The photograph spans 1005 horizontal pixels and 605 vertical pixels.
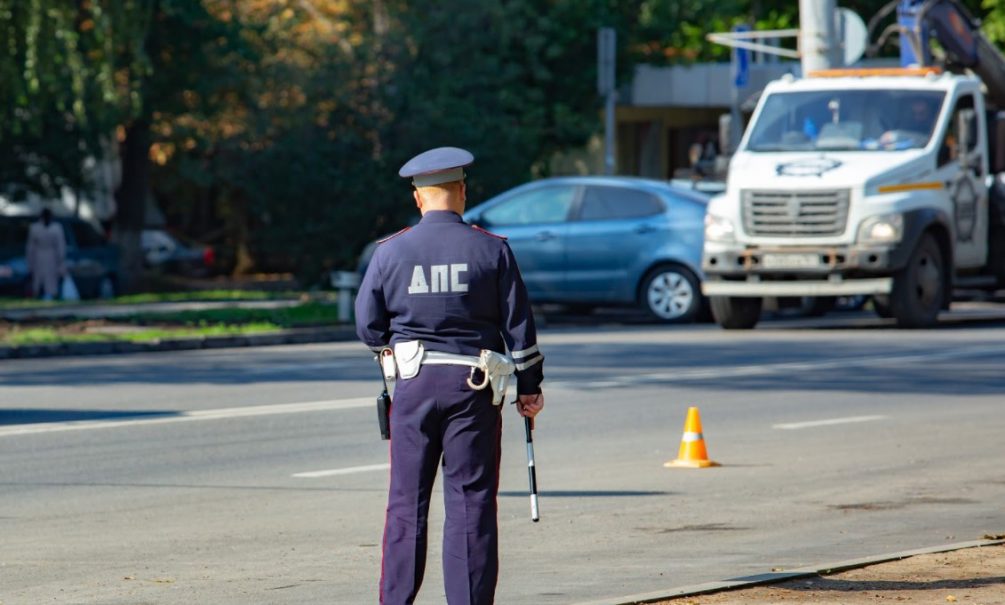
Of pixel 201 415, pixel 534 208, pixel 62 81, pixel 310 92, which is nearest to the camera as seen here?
pixel 201 415

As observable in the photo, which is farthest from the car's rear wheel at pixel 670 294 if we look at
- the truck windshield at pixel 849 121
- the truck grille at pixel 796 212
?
the truck grille at pixel 796 212

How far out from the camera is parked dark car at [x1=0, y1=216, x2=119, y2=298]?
3453cm

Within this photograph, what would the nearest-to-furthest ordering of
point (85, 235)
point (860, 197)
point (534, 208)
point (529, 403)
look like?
point (529, 403) < point (860, 197) < point (534, 208) < point (85, 235)

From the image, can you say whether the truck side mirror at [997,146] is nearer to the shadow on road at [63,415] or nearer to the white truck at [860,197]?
the white truck at [860,197]

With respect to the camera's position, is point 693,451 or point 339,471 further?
point 693,451

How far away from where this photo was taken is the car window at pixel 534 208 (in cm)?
2316

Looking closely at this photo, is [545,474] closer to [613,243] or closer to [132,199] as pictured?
[613,243]

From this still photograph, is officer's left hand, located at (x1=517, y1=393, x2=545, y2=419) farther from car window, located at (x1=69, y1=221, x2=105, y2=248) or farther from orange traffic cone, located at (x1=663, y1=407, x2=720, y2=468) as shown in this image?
car window, located at (x1=69, y1=221, x2=105, y2=248)

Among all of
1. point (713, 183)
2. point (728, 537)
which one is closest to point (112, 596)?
point (728, 537)

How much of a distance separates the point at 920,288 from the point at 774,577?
45.6 ft

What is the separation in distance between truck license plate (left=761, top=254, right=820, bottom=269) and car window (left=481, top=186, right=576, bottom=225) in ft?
10.9

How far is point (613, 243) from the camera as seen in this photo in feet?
74.6

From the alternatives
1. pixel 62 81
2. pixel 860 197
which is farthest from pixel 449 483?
pixel 62 81

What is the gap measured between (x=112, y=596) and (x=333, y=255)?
907 inches
